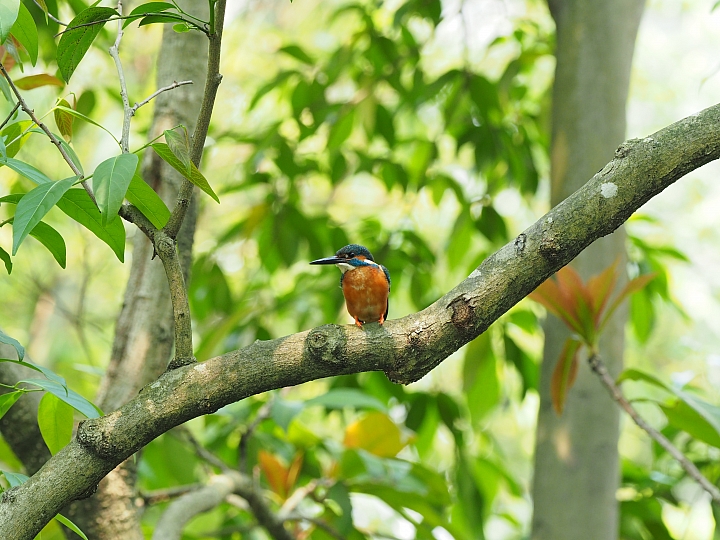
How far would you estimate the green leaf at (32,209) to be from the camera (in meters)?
0.79

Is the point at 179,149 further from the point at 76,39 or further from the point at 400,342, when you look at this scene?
the point at 400,342

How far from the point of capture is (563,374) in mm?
2033

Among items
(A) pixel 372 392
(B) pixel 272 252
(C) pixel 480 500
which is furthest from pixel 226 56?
(C) pixel 480 500

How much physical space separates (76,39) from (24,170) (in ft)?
0.64

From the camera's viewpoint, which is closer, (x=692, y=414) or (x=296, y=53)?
(x=692, y=414)

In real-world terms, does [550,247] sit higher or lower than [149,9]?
lower

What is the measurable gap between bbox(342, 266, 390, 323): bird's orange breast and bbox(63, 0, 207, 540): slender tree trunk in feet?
1.42

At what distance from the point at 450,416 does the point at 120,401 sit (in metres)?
1.42

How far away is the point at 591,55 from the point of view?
2305 mm

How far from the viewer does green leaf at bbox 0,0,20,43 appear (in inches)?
33.0

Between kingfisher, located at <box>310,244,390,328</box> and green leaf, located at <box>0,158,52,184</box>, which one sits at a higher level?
kingfisher, located at <box>310,244,390,328</box>

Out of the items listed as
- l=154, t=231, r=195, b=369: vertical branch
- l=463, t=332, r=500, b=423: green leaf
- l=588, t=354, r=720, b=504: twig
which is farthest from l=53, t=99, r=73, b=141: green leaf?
l=463, t=332, r=500, b=423: green leaf

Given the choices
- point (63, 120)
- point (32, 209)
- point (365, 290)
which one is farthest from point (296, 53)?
point (32, 209)

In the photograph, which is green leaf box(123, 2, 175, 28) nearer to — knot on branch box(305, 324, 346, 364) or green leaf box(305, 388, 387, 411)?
knot on branch box(305, 324, 346, 364)
